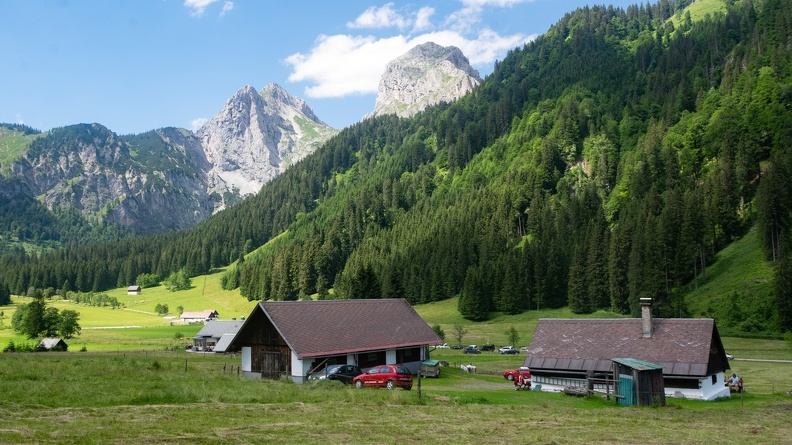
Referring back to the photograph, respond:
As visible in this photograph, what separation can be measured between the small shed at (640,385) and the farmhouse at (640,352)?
15.1ft

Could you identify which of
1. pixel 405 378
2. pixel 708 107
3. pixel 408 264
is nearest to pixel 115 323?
pixel 408 264

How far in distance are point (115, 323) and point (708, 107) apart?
167077 millimetres

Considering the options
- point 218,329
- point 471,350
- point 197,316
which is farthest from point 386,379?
point 197,316

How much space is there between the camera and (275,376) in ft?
158

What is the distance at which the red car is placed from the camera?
40.6 meters

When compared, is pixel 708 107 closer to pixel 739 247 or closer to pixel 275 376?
pixel 739 247

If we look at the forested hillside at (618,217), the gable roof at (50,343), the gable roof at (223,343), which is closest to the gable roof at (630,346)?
the forested hillside at (618,217)

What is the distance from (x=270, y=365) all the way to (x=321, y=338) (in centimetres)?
509

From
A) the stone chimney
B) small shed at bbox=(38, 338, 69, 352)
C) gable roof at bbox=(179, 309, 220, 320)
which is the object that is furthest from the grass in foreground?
gable roof at bbox=(179, 309, 220, 320)

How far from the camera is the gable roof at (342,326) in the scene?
47531 millimetres

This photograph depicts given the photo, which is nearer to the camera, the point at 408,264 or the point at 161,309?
the point at 408,264

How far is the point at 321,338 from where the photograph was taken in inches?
1901

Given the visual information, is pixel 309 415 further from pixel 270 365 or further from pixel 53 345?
pixel 53 345

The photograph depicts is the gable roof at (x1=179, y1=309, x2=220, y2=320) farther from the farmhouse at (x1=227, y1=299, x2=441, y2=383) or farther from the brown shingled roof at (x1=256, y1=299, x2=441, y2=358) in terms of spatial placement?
the farmhouse at (x1=227, y1=299, x2=441, y2=383)
